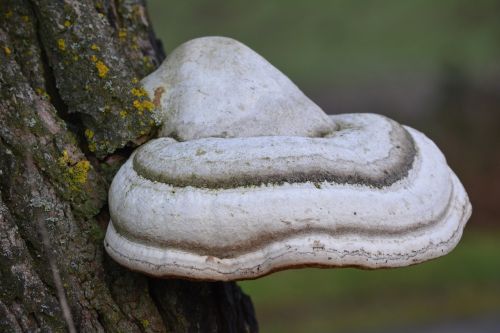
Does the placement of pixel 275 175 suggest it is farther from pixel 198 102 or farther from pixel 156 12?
pixel 156 12

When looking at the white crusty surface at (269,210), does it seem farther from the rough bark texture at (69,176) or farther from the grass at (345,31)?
the grass at (345,31)

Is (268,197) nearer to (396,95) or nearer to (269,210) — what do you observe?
(269,210)

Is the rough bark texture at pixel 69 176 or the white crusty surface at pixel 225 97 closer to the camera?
the rough bark texture at pixel 69 176

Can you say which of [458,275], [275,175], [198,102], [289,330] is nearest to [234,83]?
[198,102]

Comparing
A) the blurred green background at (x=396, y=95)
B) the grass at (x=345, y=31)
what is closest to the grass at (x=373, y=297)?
the blurred green background at (x=396, y=95)

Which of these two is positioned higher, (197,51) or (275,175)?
(197,51)
